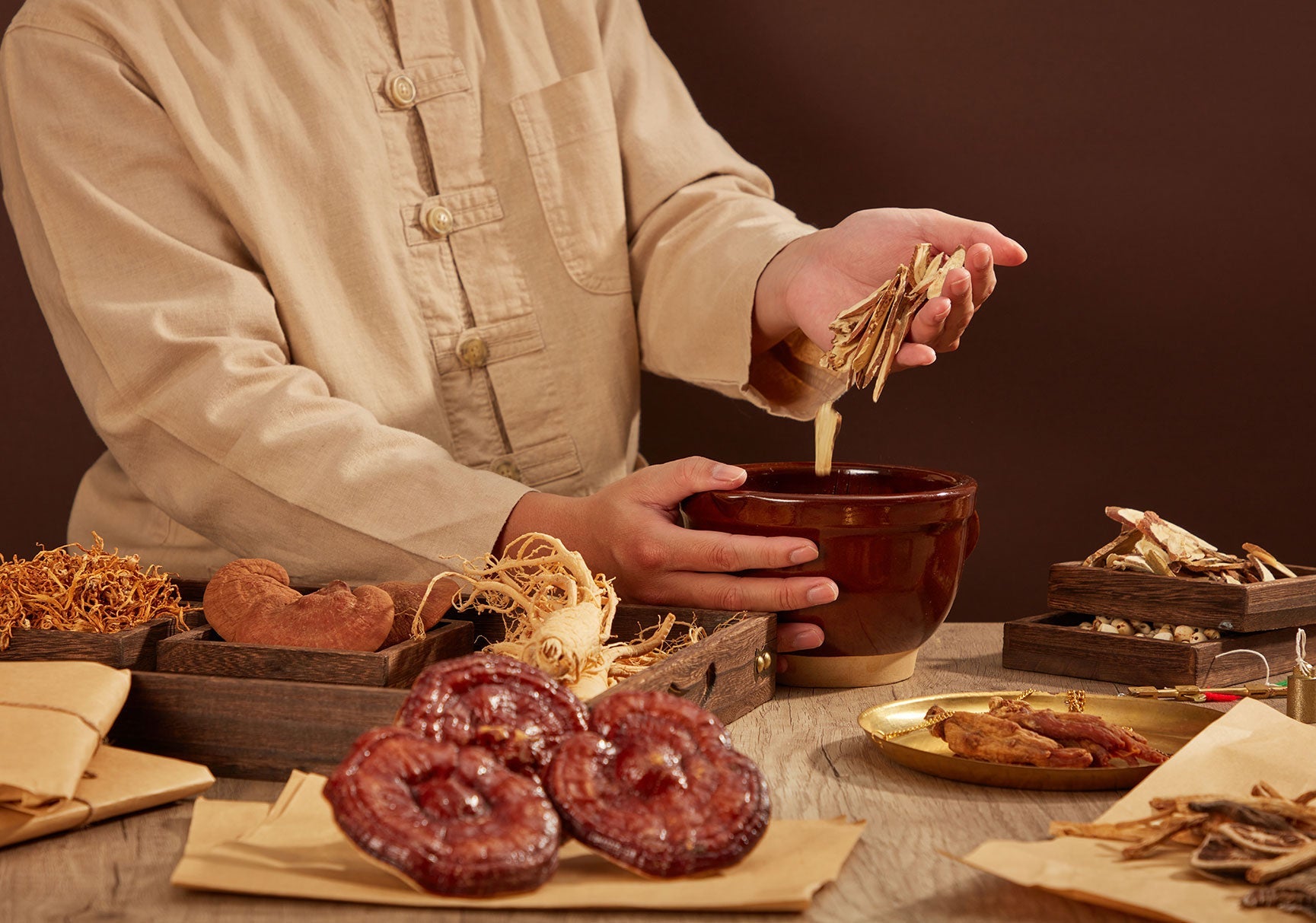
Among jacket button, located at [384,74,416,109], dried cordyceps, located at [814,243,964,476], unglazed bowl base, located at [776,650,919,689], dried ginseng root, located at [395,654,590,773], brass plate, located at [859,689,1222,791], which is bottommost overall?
unglazed bowl base, located at [776,650,919,689]

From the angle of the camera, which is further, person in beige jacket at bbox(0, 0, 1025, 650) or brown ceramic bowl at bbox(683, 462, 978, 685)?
person in beige jacket at bbox(0, 0, 1025, 650)

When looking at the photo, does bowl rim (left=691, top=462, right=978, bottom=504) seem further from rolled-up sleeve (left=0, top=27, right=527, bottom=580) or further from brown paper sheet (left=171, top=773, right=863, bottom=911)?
brown paper sheet (left=171, top=773, right=863, bottom=911)

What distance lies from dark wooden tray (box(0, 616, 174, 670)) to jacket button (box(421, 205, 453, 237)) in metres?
0.75

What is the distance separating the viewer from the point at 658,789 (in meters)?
0.68

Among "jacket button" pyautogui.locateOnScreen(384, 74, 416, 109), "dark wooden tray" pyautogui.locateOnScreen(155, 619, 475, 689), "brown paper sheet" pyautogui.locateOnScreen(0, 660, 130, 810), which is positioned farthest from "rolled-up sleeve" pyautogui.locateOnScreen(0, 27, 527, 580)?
"brown paper sheet" pyautogui.locateOnScreen(0, 660, 130, 810)

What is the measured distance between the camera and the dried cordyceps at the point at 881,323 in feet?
4.08

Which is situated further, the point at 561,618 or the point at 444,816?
the point at 561,618

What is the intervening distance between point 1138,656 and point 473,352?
89 cm

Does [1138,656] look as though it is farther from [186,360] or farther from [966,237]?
[186,360]

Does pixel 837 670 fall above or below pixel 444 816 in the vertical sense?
below

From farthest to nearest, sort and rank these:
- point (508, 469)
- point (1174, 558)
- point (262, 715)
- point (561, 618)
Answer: point (508, 469), point (1174, 558), point (561, 618), point (262, 715)

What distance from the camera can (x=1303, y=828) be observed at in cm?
71

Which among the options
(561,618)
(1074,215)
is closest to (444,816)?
(561,618)

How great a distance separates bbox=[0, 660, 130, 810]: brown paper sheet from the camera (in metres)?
0.75
